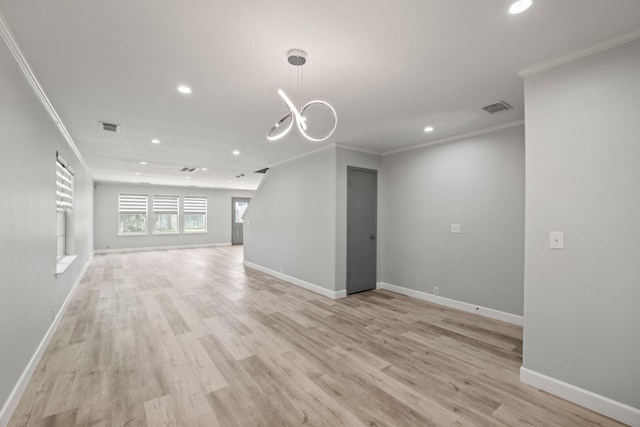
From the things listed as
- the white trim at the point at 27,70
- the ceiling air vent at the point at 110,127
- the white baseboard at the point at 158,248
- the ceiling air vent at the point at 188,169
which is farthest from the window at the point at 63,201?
the white baseboard at the point at 158,248

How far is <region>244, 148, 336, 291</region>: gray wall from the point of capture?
15.6 ft

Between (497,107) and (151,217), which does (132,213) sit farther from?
(497,107)

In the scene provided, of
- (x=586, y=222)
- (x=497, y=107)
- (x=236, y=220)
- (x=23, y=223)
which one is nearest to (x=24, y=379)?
(x=23, y=223)

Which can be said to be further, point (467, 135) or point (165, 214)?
point (165, 214)

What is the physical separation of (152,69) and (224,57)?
0.67 metres

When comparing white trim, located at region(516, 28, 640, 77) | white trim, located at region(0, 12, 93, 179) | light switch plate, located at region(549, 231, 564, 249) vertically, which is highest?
white trim, located at region(516, 28, 640, 77)

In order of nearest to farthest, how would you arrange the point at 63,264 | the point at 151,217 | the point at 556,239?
the point at 556,239 → the point at 63,264 → the point at 151,217

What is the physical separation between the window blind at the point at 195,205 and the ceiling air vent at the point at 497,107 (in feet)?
36.3

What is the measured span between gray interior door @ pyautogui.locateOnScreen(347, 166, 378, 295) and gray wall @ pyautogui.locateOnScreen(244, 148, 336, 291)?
36 centimetres

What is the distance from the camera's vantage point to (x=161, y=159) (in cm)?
591

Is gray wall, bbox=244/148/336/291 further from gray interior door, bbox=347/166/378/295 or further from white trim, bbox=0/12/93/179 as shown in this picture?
white trim, bbox=0/12/93/179

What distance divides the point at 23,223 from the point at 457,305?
4960 mm

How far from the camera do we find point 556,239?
7.04 feet

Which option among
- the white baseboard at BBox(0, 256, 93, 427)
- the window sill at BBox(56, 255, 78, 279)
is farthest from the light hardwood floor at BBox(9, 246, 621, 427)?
the window sill at BBox(56, 255, 78, 279)
